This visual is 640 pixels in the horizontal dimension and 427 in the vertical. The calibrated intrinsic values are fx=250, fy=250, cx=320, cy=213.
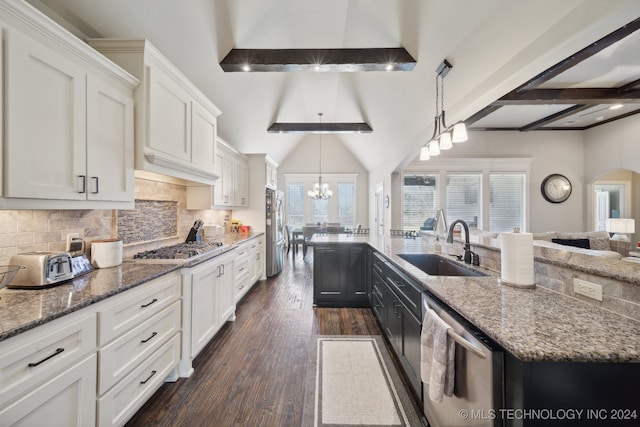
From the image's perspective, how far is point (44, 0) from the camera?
1.59 metres

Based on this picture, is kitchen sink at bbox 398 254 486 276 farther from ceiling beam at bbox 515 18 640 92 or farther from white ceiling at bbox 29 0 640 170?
ceiling beam at bbox 515 18 640 92

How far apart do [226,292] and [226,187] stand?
5.32 feet

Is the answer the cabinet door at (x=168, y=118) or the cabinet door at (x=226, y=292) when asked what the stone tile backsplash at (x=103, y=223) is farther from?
the cabinet door at (x=226, y=292)

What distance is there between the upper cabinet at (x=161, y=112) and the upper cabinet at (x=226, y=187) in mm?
609

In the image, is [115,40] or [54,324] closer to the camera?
[54,324]

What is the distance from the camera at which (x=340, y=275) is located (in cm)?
336

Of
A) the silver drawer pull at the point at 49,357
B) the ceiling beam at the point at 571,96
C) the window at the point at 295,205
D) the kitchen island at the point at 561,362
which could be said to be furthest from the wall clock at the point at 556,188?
the silver drawer pull at the point at 49,357

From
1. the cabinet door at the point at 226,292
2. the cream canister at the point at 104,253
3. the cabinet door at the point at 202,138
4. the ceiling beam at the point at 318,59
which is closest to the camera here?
the cream canister at the point at 104,253

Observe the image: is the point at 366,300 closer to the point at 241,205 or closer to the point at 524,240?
the point at 524,240

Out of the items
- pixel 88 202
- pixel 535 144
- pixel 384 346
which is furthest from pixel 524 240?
pixel 535 144

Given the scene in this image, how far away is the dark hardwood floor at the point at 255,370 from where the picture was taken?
1.63 m

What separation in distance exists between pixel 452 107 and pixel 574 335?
9.83ft

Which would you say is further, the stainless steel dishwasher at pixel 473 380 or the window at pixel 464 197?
the window at pixel 464 197

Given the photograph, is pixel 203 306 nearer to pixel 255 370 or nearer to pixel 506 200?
pixel 255 370
